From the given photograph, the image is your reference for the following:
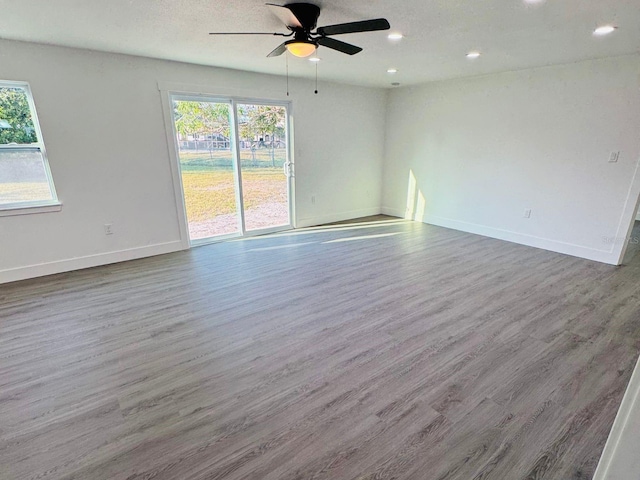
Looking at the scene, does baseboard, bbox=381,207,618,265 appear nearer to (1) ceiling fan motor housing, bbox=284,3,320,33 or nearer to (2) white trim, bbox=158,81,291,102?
(2) white trim, bbox=158,81,291,102

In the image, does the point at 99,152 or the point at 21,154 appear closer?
the point at 21,154

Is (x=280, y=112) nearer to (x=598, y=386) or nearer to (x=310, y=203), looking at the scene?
(x=310, y=203)

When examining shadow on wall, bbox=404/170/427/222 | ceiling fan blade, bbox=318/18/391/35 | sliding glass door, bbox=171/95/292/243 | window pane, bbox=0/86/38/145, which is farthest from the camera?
shadow on wall, bbox=404/170/427/222

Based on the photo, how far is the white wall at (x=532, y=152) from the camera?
386cm

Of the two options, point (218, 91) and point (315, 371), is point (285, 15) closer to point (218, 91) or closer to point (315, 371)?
point (218, 91)

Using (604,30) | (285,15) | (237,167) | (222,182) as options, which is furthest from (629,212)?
(222,182)

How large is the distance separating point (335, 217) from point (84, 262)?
4.05 m

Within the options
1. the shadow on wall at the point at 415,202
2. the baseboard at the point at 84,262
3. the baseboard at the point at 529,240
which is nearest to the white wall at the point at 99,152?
the baseboard at the point at 84,262

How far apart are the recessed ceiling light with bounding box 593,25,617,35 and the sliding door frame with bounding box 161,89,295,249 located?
3797 millimetres

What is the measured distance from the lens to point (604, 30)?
9.19 ft

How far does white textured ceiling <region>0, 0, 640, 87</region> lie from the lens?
2.35 m

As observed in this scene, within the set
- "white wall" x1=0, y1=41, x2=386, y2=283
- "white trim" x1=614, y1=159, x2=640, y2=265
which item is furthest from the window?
"white trim" x1=614, y1=159, x2=640, y2=265

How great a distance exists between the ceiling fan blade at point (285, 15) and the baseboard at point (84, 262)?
3265 millimetres

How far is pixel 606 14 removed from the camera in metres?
2.45
